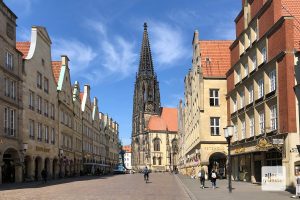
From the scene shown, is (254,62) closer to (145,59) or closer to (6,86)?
(6,86)

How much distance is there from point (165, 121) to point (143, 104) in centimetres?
1111

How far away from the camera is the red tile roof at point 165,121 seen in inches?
6324

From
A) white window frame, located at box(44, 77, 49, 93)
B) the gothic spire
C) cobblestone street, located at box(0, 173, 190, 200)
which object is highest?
the gothic spire

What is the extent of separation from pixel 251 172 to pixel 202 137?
13.4 meters

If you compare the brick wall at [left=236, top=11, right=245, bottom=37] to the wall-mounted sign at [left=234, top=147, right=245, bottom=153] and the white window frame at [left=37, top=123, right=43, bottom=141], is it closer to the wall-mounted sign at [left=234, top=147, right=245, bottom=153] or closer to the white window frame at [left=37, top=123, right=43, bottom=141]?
the wall-mounted sign at [left=234, top=147, right=245, bottom=153]

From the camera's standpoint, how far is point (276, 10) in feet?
99.0

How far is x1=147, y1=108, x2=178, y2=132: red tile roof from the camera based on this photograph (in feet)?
527

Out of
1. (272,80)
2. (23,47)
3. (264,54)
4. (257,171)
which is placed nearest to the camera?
(272,80)

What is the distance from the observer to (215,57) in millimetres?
53438

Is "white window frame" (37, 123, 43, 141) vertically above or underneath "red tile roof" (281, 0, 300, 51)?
underneath

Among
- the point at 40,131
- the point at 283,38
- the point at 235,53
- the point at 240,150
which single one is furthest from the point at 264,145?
the point at 40,131

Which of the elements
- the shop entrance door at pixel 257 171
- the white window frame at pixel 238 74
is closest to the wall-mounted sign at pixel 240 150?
the shop entrance door at pixel 257 171

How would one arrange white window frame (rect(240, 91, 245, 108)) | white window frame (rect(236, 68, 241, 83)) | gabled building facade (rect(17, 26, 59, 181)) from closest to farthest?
white window frame (rect(240, 91, 245, 108))
white window frame (rect(236, 68, 241, 83))
gabled building facade (rect(17, 26, 59, 181))

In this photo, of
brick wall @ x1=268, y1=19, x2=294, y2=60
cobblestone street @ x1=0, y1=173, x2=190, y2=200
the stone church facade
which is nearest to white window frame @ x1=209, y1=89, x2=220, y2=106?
cobblestone street @ x1=0, y1=173, x2=190, y2=200
